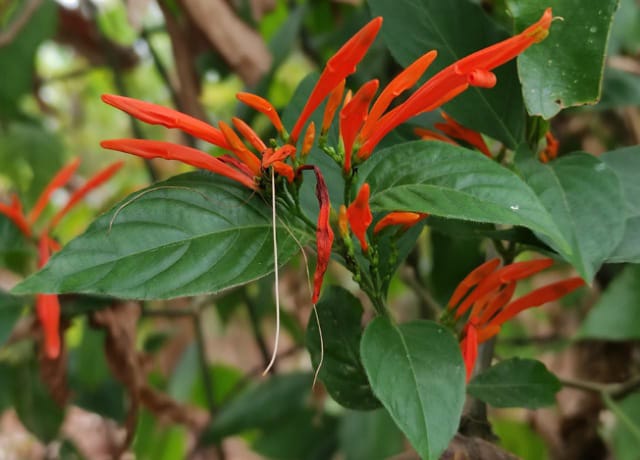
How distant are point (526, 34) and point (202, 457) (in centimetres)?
93

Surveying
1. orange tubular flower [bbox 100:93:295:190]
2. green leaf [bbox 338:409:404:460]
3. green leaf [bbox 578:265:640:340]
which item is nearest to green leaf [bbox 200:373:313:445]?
green leaf [bbox 338:409:404:460]

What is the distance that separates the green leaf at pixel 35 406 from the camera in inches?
40.2

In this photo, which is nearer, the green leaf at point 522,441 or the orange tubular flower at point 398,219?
the orange tubular flower at point 398,219

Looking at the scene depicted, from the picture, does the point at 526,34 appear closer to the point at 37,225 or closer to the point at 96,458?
the point at 37,225

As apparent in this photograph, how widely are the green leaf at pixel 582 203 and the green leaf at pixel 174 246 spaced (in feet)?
0.52

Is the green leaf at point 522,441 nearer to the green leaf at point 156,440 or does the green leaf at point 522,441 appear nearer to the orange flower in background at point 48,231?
the green leaf at point 156,440

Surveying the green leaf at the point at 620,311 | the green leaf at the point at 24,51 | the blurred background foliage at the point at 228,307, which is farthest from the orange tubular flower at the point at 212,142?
the green leaf at the point at 24,51

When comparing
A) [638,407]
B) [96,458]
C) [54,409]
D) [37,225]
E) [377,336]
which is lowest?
[96,458]

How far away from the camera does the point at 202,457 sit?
1.16 m

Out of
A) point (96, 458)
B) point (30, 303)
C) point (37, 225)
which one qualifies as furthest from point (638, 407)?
point (96, 458)

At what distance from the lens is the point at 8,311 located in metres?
0.77

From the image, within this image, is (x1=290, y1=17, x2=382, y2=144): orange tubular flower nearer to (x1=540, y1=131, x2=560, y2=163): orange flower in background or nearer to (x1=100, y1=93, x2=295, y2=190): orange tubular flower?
(x1=100, y1=93, x2=295, y2=190): orange tubular flower

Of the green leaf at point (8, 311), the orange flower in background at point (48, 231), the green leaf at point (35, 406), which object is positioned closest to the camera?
the orange flower in background at point (48, 231)

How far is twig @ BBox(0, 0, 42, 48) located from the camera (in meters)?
1.05
